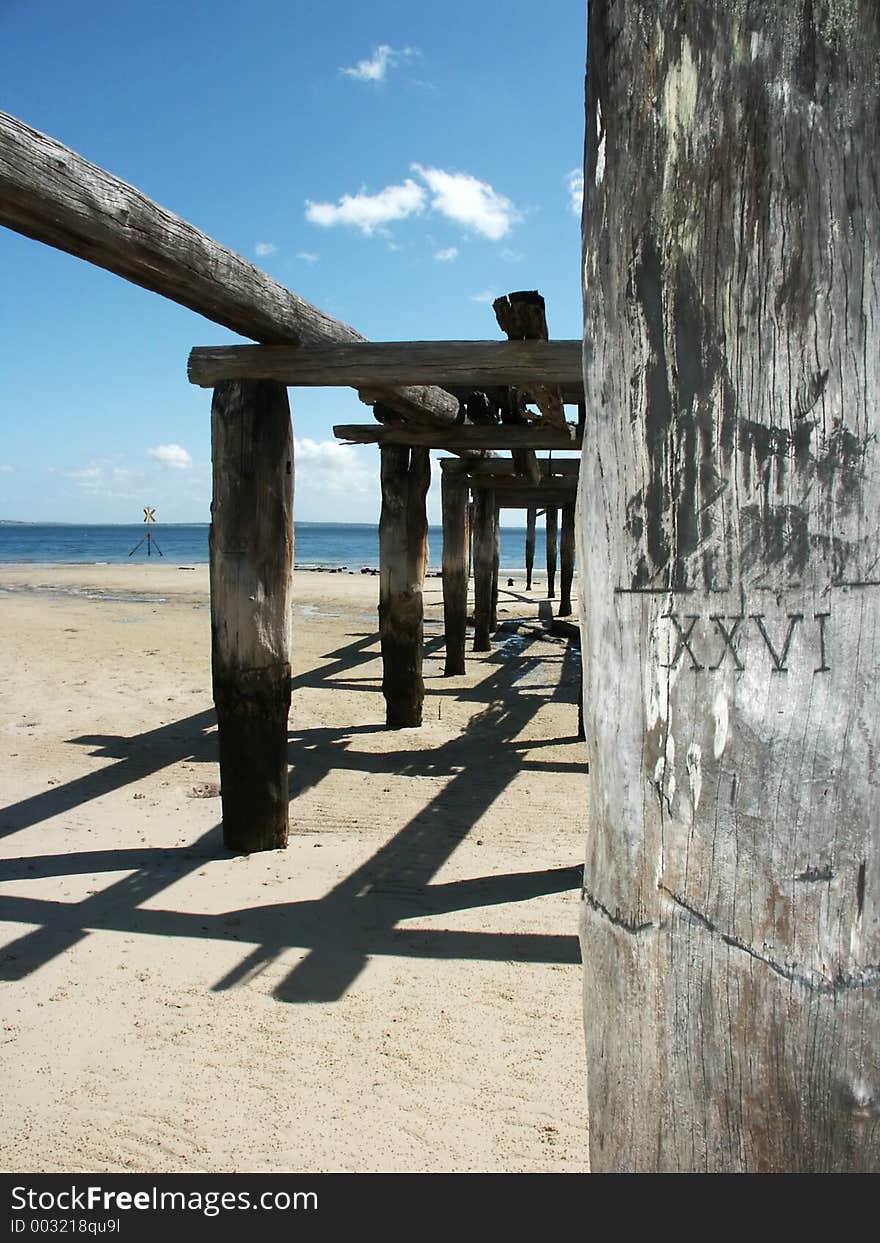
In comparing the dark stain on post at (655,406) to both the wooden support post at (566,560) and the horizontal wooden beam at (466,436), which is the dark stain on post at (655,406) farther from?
the wooden support post at (566,560)

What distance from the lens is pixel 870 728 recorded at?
105 cm

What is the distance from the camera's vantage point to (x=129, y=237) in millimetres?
3381

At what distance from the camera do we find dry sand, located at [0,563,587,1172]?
9.20 feet

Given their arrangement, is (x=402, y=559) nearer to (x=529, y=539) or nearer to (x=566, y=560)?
(x=566, y=560)

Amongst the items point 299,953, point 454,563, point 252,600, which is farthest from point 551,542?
point 299,953

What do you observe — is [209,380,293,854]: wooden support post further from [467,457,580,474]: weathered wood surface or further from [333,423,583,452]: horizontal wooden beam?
[467,457,580,474]: weathered wood surface

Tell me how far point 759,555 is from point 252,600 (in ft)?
14.2

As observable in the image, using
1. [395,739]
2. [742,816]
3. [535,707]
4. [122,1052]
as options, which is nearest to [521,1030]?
[122,1052]

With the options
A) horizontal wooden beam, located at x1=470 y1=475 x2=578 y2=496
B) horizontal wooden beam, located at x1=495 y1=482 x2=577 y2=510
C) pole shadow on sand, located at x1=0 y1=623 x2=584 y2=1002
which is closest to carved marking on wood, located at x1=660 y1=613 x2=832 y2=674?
pole shadow on sand, located at x1=0 y1=623 x2=584 y2=1002

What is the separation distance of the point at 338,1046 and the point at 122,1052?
0.75m

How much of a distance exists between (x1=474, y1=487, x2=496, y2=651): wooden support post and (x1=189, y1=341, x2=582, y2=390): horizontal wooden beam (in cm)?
866

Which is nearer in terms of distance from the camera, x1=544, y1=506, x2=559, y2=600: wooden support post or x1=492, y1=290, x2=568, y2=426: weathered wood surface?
x1=492, y1=290, x2=568, y2=426: weathered wood surface

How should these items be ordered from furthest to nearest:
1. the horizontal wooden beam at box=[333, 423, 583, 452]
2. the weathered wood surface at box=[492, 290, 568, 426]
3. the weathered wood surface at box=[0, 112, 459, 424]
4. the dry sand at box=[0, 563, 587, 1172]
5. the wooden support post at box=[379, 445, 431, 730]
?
the wooden support post at box=[379, 445, 431, 730] < the horizontal wooden beam at box=[333, 423, 583, 452] < the weathered wood surface at box=[492, 290, 568, 426] < the weathered wood surface at box=[0, 112, 459, 424] < the dry sand at box=[0, 563, 587, 1172]

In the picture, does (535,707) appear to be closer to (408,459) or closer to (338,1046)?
(408,459)
